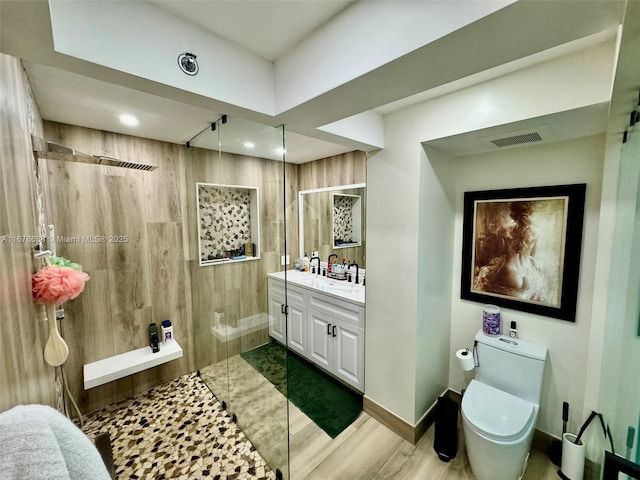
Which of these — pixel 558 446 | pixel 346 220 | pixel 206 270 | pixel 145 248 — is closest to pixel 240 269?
pixel 206 270

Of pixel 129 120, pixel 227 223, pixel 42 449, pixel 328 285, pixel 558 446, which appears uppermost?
pixel 129 120

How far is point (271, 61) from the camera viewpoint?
1.31 m

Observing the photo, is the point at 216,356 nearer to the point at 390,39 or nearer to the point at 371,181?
the point at 371,181

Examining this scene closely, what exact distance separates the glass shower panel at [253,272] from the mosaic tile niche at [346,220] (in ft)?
3.16

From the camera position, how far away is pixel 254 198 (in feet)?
7.63

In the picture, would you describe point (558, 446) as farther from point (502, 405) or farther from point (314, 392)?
point (314, 392)

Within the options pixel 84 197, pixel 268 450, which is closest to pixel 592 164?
pixel 268 450

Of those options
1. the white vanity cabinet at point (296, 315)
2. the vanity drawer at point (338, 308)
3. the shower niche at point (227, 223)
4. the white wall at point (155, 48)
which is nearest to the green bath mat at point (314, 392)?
the white vanity cabinet at point (296, 315)

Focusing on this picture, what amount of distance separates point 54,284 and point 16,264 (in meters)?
0.39

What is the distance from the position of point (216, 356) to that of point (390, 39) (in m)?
2.92

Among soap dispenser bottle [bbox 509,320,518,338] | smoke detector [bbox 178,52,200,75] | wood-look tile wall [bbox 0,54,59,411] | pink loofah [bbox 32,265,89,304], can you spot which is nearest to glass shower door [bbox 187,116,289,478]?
smoke detector [bbox 178,52,200,75]

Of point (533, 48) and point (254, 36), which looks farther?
point (254, 36)

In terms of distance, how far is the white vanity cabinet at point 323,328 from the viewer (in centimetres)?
233

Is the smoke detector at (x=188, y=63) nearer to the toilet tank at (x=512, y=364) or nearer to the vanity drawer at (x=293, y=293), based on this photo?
the vanity drawer at (x=293, y=293)
